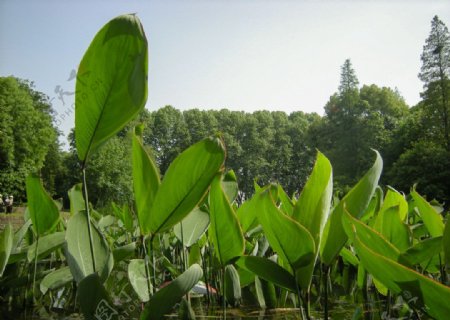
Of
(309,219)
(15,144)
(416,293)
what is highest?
(15,144)

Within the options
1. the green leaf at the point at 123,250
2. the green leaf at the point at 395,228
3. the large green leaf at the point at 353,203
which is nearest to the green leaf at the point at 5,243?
the green leaf at the point at 123,250

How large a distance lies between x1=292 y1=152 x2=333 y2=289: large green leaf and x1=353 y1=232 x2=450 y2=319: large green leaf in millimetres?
147

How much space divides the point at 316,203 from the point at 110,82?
17.6 inches

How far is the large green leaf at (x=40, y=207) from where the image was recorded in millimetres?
1060

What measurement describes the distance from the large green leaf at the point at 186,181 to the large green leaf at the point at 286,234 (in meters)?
0.11

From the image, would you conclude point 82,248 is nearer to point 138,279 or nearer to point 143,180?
point 138,279

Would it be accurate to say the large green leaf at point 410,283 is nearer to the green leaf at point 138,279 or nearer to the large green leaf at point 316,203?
the large green leaf at point 316,203

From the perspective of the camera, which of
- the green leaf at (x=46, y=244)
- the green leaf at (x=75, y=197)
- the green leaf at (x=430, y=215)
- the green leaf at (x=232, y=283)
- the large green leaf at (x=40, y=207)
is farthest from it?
the green leaf at (x=75, y=197)

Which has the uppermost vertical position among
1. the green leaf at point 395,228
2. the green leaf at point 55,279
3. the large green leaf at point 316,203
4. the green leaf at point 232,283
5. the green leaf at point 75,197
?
the green leaf at point 75,197

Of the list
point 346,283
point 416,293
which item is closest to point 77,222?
point 416,293

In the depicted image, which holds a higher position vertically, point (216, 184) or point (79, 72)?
point (79, 72)

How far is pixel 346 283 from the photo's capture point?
189 centimetres

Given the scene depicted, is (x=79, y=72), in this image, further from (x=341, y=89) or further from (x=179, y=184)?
(x=341, y=89)

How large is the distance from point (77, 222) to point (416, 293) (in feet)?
2.31
